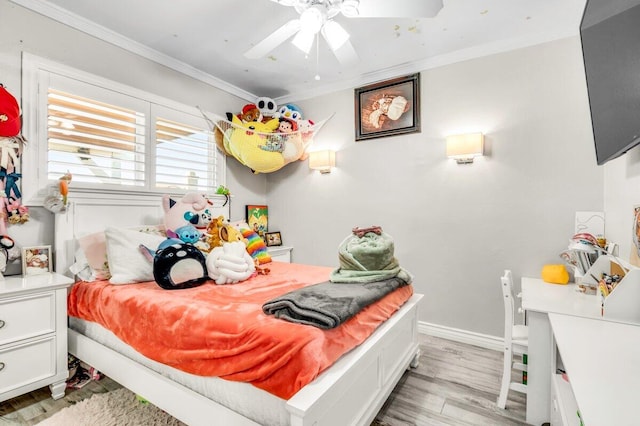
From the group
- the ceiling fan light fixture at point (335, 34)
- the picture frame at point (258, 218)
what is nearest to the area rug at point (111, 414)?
the picture frame at point (258, 218)

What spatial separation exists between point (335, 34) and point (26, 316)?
2492mm

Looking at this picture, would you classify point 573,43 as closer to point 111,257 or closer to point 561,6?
point 561,6

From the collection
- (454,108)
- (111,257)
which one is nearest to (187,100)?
(111,257)

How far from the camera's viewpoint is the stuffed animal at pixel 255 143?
126 inches

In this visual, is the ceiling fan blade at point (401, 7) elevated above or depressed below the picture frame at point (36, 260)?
above

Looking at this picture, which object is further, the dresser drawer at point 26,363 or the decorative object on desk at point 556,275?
the decorative object on desk at point 556,275

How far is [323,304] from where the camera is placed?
143 centimetres

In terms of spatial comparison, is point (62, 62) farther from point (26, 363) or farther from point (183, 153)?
point (26, 363)

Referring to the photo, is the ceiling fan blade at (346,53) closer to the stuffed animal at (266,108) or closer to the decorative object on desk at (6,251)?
the stuffed animal at (266,108)

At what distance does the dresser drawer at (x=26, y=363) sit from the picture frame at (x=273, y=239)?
2.18m

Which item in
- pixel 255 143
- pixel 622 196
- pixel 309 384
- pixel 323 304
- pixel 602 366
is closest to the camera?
pixel 602 366

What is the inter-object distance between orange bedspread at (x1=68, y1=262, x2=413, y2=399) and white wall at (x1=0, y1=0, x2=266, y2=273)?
0.56 meters

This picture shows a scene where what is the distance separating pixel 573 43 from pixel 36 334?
4.17 m

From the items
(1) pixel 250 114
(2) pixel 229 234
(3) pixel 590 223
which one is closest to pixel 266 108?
(1) pixel 250 114
